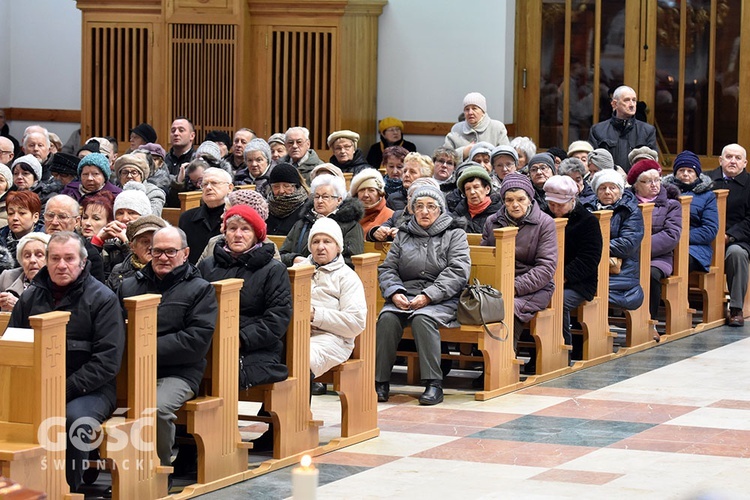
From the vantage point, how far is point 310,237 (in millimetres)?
6902

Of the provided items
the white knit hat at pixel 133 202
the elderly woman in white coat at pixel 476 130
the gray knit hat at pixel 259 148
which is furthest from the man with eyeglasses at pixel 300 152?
the white knit hat at pixel 133 202

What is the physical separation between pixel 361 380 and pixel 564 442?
100 cm

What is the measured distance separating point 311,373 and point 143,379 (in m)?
1.27

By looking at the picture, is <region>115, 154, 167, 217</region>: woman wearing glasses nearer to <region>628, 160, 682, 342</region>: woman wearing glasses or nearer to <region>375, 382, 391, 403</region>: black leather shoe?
<region>375, 382, 391, 403</region>: black leather shoe

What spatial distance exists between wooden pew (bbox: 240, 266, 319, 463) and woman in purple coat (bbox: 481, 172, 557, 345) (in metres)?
2.12

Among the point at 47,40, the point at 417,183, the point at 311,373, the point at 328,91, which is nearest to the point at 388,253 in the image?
the point at 417,183

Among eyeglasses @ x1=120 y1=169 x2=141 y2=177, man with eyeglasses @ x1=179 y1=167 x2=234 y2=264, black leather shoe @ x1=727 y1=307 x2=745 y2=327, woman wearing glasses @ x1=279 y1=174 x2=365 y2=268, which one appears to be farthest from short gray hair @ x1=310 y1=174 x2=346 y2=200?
black leather shoe @ x1=727 y1=307 x2=745 y2=327

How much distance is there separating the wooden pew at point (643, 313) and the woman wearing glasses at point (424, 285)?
77.9 inches

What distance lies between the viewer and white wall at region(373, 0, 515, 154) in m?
14.0

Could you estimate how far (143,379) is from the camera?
213 inches

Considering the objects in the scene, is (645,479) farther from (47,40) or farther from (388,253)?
(47,40)

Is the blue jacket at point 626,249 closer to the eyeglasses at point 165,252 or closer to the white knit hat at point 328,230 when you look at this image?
the white knit hat at point 328,230

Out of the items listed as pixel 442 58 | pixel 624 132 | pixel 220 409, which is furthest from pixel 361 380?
pixel 442 58

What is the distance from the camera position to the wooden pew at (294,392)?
20.2 feet
